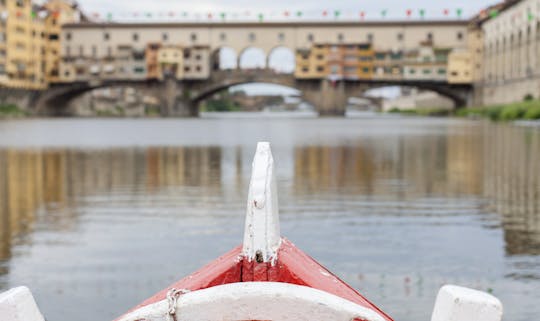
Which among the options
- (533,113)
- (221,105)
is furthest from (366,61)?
(221,105)

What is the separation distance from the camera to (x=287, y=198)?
9.16 metres

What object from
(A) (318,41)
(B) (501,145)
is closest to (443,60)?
(A) (318,41)

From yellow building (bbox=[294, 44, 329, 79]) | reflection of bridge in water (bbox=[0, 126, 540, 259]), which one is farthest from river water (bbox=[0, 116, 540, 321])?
yellow building (bbox=[294, 44, 329, 79])

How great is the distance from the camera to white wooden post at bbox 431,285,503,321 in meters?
1.84

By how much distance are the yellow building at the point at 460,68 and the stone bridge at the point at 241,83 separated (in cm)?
84

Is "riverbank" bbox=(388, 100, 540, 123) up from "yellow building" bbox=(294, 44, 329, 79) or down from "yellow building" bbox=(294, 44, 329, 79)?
down

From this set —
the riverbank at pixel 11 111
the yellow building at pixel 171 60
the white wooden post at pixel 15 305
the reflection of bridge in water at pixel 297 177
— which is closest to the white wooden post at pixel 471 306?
the white wooden post at pixel 15 305

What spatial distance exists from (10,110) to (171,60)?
15.3 metres

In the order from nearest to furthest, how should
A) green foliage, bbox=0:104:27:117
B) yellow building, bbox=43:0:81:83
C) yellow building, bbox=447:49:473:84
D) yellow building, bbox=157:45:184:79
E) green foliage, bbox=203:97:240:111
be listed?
green foliage, bbox=0:104:27:117 → yellow building, bbox=447:49:473:84 → yellow building, bbox=157:45:184:79 → yellow building, bbox=43:0:81:83 → green foliage, bbox=203:97:240:111

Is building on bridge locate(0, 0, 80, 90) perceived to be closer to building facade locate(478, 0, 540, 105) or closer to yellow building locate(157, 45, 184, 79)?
yellow building locate(157, 45, 184, 79)

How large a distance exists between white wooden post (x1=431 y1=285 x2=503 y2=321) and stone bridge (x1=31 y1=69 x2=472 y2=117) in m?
68.9

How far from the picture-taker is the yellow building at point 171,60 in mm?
70938

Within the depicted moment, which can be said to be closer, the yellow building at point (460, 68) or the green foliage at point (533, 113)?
the green foliage at point (533, 113)

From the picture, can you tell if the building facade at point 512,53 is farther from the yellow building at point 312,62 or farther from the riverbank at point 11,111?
the riverbank at point 11,111
